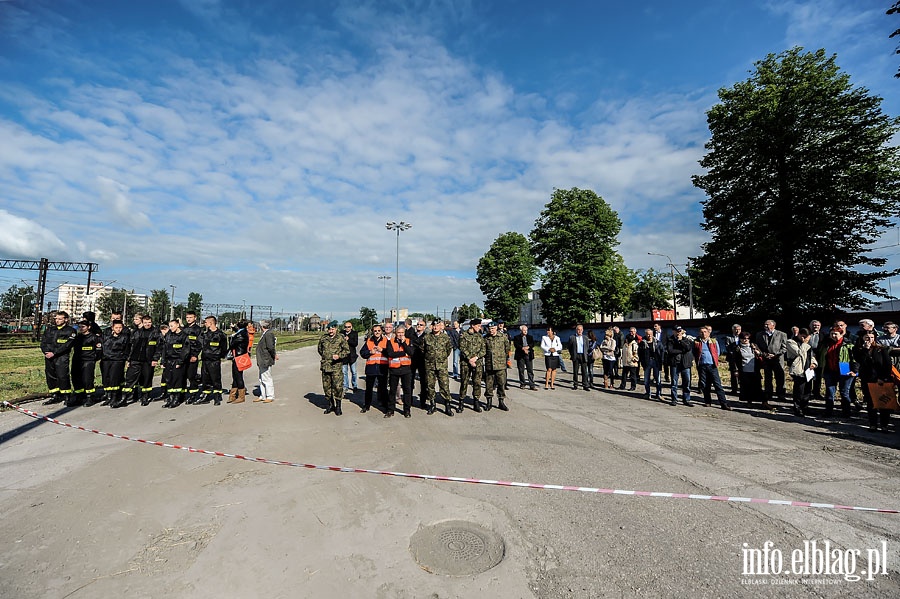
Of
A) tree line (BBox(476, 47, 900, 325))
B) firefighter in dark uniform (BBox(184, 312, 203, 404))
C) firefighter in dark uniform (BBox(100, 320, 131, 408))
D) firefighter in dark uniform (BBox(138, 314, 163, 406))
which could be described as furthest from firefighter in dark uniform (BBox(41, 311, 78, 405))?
tree line (BBox(476, 47, 900, 325))

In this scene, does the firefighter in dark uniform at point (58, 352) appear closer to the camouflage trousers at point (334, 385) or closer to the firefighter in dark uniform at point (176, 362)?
the firefighter in dark uniform at point (176, 362)

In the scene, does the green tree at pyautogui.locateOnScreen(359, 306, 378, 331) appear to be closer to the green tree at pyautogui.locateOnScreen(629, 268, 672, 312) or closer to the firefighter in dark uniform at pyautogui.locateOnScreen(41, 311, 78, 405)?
the green tree at pyautogui.locateOnScreen(629, 268, 672, 312)

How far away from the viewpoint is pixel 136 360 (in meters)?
9.88

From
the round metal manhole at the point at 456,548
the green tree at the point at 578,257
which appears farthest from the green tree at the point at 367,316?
the round metal manhole at the point at 456,548

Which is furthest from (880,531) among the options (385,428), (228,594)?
(385,428)

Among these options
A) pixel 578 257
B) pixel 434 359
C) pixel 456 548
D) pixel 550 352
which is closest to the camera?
pixel 456 548

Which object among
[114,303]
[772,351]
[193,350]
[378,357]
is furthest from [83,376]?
[114,303]

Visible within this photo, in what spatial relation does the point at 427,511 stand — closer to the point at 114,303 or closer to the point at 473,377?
the point at 473,377

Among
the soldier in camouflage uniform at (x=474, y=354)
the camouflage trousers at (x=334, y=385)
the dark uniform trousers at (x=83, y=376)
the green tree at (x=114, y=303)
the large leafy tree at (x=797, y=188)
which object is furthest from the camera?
the green tree at (x=114, y=303)

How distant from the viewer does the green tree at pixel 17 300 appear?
3477 inches

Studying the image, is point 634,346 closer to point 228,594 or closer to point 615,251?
point 228,594

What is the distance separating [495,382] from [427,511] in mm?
5514

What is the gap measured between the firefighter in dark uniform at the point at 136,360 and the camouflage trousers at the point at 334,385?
4.62 meters

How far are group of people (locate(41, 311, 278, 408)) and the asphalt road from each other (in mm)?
2064
